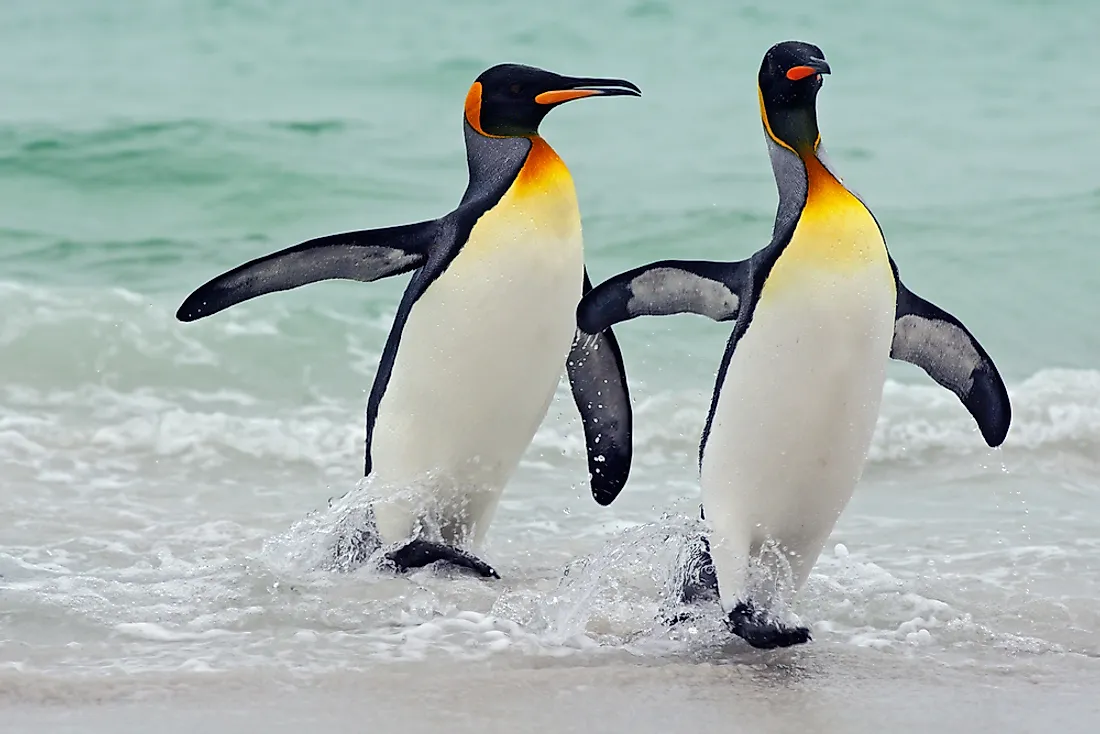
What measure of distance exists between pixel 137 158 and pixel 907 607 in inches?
367

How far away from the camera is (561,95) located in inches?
156

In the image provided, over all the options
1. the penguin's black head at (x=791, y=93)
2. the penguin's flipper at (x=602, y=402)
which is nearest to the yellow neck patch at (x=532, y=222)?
the penguin's flipper at (x=602, y=402)

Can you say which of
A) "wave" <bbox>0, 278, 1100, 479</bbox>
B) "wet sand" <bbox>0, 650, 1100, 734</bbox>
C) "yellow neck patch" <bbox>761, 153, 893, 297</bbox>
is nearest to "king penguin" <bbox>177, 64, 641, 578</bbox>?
"yellow neck patch" <bbox>761, 153, 893, 297</bbox>

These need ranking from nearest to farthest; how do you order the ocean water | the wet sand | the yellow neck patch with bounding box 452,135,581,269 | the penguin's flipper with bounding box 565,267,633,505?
1. the wet sand
2. the ocean water
3. the yellow neck patch with bounding box 452,135,581,269
4. the penguin's flipper with bounding box 565,267,633,505

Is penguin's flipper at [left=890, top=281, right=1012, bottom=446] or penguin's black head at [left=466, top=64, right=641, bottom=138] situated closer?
penguin's flipper at [left=890, top=281, right=1012, bottom=446]

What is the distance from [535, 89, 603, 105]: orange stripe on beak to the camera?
3.93 metres

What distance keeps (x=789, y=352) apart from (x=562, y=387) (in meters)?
3.97

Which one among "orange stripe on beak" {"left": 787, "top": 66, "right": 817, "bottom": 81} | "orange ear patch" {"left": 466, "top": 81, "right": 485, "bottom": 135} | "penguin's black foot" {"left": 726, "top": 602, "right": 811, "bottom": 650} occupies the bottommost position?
"penguin's black foot" {"left": 726, "top": 602, "right": 811, "bottom": 650}

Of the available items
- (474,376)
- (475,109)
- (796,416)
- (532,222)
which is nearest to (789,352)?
(796,416)

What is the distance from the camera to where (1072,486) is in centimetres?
544

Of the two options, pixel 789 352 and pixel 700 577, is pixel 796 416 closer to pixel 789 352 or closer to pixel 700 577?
pixel 789 352

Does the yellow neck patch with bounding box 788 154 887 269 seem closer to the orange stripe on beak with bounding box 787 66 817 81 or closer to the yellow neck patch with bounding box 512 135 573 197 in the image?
the orange stripe on beak with bounding box 787 66 817 81

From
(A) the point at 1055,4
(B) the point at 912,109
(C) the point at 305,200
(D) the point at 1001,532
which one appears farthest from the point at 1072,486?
(A) the point at 1055,4

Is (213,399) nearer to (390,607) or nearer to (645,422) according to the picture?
(645,422)
